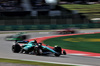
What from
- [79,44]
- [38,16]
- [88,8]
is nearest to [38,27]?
[38,16]

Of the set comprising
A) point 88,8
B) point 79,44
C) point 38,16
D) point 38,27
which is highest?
point 88,8

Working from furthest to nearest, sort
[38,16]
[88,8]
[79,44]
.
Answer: [88,8] < [38,16] < [79,44]

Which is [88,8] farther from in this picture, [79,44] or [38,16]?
[79,44]

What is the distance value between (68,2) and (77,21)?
17996 mm

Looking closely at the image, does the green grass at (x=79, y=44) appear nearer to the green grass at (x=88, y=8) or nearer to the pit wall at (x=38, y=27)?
the pit wall at (x=38, y=27)

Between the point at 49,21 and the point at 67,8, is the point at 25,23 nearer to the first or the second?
the point at 49,21

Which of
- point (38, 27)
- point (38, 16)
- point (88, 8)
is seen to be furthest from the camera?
point (88, 8)

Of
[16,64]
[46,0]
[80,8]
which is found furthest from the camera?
[80,8]

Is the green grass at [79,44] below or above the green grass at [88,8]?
below

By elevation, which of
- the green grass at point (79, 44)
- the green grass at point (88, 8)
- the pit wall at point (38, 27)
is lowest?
the pit wall at point (38, 27)

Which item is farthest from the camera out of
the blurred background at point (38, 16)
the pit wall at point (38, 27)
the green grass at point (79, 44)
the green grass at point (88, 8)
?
the green grass at point (88, 8)

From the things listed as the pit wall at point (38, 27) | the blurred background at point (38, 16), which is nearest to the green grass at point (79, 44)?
the pit wall at point (38, 27)

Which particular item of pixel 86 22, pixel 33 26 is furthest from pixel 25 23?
pixel 86 22

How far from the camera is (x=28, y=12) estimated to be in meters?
39.9
